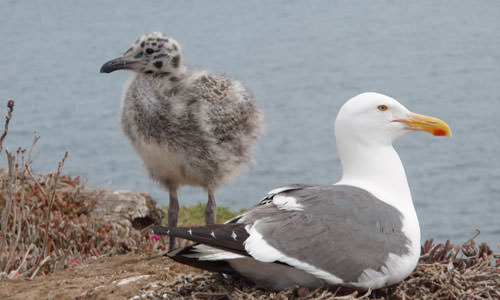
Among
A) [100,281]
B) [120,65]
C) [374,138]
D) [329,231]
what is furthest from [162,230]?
[120,65]

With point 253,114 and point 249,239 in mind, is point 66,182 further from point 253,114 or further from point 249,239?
point 249,239

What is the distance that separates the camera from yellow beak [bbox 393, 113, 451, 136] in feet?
16.0

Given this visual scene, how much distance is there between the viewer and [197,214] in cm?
1012

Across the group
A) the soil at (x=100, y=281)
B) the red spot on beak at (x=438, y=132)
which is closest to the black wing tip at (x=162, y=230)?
the soil at (x=100, y=281)

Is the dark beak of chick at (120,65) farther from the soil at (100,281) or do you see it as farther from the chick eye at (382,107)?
the chick eye at (382,107)

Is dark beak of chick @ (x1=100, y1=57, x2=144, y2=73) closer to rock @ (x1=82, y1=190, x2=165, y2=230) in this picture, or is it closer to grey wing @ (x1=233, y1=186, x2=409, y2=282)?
grey wing @ (x1=233, y1=186, x2=409, y2=282)

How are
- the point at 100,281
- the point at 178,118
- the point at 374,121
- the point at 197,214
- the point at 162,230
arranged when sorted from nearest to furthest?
the point at 162,230
the point at 374,121
the point at 100,281
the point at 178,118
the point at 197,214

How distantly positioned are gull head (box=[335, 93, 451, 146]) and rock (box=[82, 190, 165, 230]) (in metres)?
4.11

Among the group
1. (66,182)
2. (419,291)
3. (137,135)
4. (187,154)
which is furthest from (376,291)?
(66,182)

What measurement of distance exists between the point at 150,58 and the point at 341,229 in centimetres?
272

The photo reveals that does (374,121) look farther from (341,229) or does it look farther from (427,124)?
(341,229)

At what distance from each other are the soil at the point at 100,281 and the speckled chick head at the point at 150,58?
169 centimetres

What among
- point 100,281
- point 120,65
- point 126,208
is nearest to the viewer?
point 100,281

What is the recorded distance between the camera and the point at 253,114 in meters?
6.52
